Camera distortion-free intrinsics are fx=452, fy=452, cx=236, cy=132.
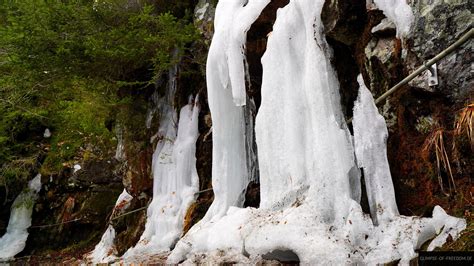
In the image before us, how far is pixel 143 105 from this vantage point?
8281mm

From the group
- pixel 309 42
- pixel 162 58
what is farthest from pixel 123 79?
pixel 309 42

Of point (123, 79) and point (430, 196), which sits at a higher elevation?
point (123, 79)

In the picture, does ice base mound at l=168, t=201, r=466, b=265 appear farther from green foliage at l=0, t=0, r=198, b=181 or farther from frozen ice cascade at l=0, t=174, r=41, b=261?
frozen ice cascade at l=0, t=174, r=41, b=261

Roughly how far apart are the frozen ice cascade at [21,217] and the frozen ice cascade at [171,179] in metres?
5.11

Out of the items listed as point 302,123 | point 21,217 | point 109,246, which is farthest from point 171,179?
point 21,217

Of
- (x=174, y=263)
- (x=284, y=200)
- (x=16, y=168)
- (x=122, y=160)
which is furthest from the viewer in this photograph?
(x=16, y=168)

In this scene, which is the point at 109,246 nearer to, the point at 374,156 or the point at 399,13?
the point at 374,156

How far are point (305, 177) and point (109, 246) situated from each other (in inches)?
237

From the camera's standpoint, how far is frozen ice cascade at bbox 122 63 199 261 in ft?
22.7

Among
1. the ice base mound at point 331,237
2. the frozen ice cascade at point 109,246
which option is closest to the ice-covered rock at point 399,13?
the ice base mound at point 331,237

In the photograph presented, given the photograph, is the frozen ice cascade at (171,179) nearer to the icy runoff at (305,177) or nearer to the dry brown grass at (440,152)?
the icy runoff at (305,177)

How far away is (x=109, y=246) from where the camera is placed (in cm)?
888

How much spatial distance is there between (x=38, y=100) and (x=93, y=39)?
4.04 m

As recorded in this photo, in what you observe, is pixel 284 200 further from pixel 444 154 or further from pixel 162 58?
pixel 162 58
